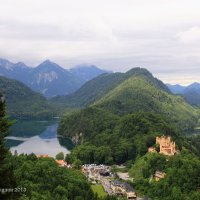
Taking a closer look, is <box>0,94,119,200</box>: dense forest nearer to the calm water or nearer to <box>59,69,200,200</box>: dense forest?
<box>59,69,200,200</box>: dense forest

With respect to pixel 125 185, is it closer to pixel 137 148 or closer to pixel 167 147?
pixel 167 147

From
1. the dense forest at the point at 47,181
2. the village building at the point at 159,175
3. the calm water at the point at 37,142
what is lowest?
the calm water at the point at 37,142

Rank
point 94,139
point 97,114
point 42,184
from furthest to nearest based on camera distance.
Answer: point 97,114, point 94,139, point 42,184

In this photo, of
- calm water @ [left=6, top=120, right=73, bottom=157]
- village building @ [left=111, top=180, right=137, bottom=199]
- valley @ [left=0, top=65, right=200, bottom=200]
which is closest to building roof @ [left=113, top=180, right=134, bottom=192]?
village building @ [left=111, top=180, right=137, bottom=199]

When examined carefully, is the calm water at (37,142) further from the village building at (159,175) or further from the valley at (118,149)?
the village building at (159,175)

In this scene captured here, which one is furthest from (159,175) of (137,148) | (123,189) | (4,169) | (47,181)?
(4,169)

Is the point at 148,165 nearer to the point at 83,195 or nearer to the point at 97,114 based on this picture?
the point at 83,195

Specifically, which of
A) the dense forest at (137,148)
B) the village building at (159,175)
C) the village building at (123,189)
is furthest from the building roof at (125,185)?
the village building at (159,175)

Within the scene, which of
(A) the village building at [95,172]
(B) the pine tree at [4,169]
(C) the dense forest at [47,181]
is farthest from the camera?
(A) the village building at [95,172]

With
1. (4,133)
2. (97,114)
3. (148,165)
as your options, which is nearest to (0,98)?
(4,133)
